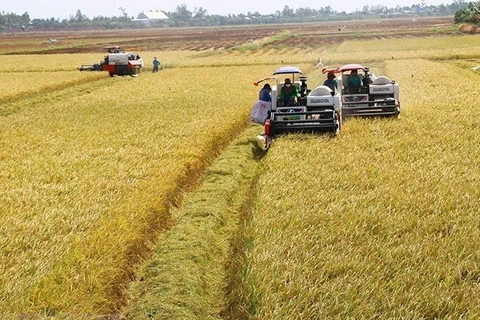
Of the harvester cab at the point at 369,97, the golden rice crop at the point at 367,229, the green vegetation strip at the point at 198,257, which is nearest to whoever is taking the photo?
the golden rice crop at the point at 367,229

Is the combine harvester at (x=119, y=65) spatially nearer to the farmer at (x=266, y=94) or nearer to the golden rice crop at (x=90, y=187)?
the golden rice crop at (x=90, y=187)

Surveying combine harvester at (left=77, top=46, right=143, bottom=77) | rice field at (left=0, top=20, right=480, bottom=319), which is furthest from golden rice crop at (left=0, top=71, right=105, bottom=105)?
rice field at (left=0, top=20, right=480, bottom=319)

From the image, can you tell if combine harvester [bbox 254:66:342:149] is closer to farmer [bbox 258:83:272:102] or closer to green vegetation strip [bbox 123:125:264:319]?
farmer [bbox 258:83:272:102]

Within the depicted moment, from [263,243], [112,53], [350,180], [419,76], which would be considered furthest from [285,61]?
[263,243]

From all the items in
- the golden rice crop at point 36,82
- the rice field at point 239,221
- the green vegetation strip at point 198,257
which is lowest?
the golden rice crop at point 36,82

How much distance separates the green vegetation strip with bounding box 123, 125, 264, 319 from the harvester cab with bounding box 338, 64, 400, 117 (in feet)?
18.8


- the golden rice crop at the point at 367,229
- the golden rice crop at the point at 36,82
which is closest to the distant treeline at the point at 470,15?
the golden rice crop at the point at 36,82

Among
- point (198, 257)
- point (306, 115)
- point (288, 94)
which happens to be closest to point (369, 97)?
point (288, 94)

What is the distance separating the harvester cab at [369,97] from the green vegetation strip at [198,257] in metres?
5.74

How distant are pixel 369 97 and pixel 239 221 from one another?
927 centimetres

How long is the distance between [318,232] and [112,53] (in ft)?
108

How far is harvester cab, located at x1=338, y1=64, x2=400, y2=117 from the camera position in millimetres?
15031

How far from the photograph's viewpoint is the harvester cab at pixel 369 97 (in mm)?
15031

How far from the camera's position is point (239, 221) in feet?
28.0
